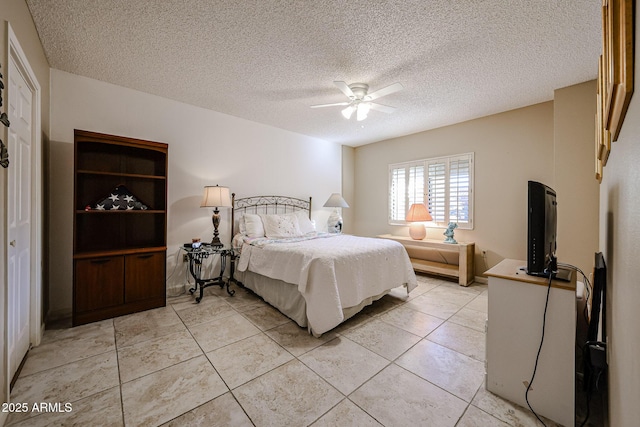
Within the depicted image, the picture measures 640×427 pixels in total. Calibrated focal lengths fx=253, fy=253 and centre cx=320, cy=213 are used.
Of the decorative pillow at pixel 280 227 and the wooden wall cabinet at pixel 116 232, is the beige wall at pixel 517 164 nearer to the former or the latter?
the decorative pillow at pixel 280 227

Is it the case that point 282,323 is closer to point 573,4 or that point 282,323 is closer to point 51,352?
point 51,352

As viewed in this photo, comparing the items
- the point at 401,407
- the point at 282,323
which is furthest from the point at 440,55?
the point at 282,323

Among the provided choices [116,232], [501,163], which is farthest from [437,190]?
[116,232]

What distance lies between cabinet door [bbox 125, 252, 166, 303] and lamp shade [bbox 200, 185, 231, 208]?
825mm

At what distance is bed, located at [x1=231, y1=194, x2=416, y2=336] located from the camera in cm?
234

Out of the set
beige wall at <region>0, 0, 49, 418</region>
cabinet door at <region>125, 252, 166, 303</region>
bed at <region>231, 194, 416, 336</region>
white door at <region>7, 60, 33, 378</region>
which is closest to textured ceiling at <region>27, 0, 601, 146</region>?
beige wall at <region>0, 0, 49, 418</region>

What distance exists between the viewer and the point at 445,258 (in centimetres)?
458

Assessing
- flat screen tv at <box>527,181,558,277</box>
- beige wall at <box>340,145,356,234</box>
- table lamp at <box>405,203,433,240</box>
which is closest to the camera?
flat screen tv at <box>527,181,558,277</box>

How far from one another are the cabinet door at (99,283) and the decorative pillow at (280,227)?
5.79ft

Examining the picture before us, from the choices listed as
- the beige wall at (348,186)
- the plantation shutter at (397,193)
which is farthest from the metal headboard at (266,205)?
the plantation shutter at (397,193)

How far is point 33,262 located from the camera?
7.08ft

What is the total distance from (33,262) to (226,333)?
1732 mm

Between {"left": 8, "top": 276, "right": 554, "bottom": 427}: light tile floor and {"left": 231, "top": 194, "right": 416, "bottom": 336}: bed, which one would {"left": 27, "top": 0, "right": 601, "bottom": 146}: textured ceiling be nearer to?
{"left": 231, "top": 194, "right": 416, "bottom": 336}: bed

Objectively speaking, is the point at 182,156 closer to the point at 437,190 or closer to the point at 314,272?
the point at 314,272
